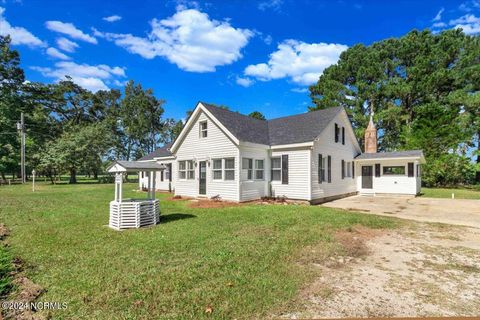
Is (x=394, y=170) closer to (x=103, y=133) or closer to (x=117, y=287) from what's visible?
(x=117, y=287)

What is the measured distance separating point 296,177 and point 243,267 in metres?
9.72

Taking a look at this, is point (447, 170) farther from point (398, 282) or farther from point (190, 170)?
point (398, 282)

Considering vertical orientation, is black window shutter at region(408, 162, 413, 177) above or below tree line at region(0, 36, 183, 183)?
below

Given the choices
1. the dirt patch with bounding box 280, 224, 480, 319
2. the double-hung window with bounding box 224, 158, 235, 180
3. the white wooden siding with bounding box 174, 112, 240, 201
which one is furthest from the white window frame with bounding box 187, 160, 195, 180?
the dirt patch with bounding box 280, 224, 480, 319

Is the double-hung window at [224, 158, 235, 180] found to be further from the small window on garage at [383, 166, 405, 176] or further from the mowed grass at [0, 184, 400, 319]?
the small window on garage at [383, 166, 405, 176]

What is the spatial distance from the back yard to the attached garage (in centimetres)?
1123

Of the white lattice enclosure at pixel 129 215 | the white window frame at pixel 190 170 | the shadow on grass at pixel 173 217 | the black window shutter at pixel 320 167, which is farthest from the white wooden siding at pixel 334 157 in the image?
the white lattice enclosure at pixel 129 215

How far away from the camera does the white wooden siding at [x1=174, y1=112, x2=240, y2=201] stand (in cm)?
1350

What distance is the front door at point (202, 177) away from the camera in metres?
15.0

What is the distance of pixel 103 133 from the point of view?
34.2 meters

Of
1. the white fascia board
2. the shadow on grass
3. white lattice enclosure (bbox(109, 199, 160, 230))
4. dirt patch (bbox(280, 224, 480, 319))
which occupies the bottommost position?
the shadow on grass

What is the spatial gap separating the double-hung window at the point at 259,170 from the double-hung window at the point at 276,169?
74 cm

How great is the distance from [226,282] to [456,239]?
6.75 m

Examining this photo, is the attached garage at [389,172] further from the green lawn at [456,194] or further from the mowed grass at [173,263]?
the mowed grass at [173,263]
